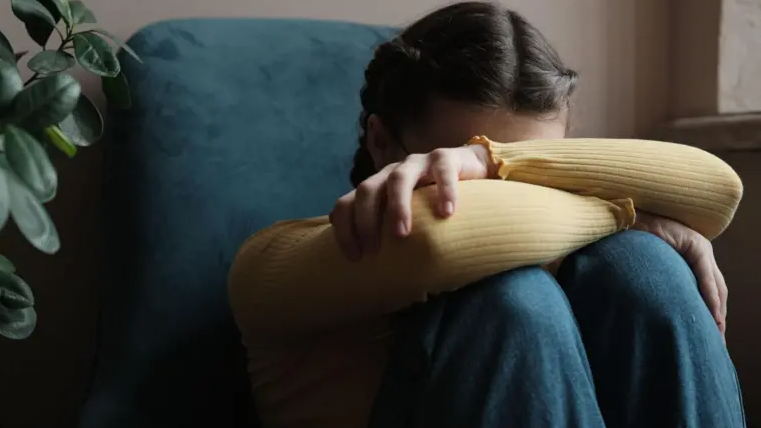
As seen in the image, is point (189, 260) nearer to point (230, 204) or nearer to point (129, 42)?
point (230, 204)

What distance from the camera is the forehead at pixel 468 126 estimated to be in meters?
0.76

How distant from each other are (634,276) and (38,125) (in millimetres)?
471

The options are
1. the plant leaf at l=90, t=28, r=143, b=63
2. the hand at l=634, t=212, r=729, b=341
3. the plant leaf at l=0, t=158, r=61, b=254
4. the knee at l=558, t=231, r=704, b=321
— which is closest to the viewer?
the plant leaf at l=0, t=158, r=61, b=254

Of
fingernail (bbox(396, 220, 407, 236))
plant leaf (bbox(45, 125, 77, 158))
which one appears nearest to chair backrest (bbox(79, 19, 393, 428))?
plant leaf (bbox(45, 125, 77, 158))

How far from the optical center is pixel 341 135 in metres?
1.04

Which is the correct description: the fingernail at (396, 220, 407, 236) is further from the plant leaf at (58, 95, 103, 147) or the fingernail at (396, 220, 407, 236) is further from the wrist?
the plant leaf at (58, 95, 103, 147)

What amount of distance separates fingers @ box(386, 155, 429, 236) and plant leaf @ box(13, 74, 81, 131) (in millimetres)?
248

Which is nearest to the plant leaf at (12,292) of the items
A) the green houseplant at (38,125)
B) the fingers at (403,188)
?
the green houseplant at (38,125)

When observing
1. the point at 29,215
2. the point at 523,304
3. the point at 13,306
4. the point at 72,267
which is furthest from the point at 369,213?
the point at 72,267

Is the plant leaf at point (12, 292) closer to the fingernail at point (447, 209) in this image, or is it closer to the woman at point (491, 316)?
the woman at point (491, 316)

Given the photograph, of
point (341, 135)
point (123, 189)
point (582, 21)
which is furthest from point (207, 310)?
point (582, 21)

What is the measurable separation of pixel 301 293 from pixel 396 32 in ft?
1.89

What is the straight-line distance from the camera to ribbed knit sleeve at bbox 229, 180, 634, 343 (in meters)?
0.57

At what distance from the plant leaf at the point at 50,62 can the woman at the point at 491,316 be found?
0.26m
